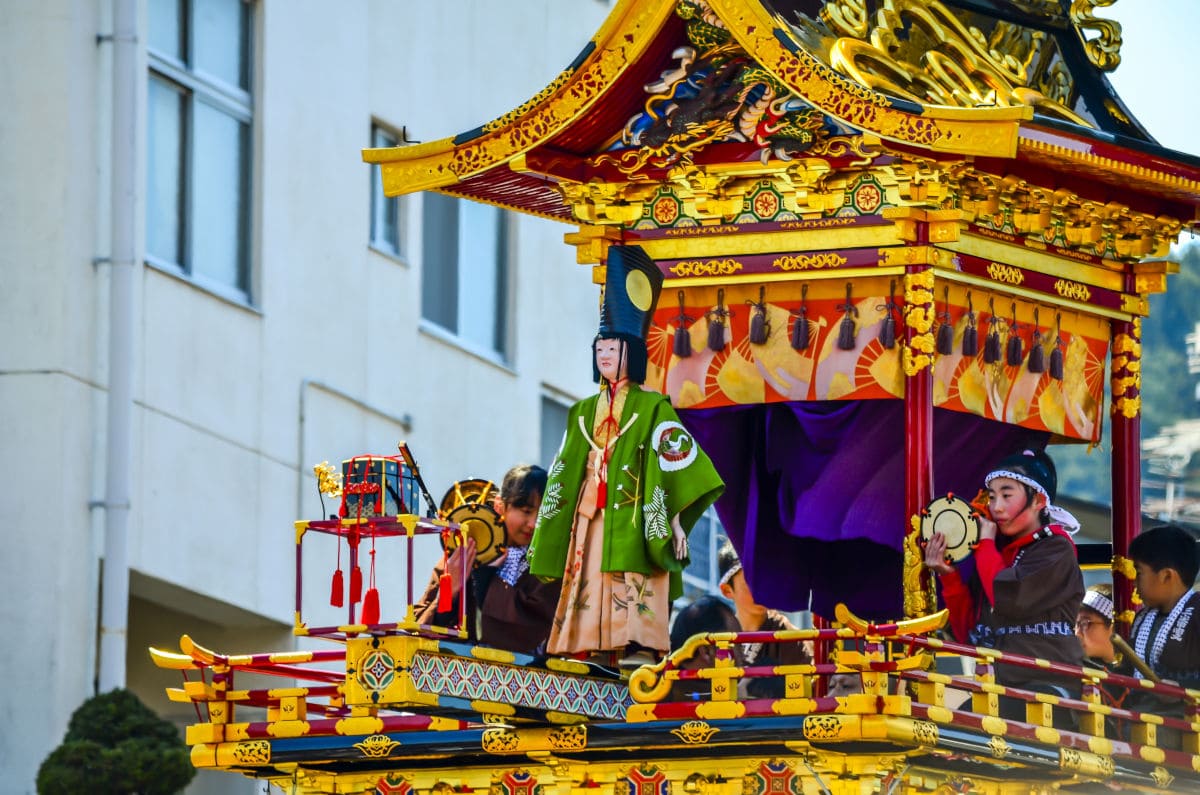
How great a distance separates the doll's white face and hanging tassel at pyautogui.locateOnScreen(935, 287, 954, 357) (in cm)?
176

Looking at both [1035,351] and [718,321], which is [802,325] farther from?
[1035,351]

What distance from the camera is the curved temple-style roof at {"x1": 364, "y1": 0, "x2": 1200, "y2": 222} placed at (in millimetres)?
14000

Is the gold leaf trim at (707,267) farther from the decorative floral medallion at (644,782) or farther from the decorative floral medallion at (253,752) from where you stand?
the decorative floral medallion at (253,752)

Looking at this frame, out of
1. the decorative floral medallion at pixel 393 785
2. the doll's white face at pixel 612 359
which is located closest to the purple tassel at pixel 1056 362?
the doll's white face at pixel 612 359

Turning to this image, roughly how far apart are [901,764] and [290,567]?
10767 millimetres

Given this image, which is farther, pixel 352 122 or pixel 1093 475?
pixel 1093 475

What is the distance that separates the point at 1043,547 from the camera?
13.9 meters

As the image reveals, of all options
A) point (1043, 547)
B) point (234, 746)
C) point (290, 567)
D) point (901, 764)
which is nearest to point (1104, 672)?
point (1043, 547)

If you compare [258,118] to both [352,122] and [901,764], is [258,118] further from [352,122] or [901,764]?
[901,764]

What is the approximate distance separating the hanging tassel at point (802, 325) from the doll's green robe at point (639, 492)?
4.09 feet

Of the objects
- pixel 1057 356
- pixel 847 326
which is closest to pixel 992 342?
pixel 1057 356

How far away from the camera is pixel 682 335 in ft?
50.6

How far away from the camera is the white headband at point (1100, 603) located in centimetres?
1551

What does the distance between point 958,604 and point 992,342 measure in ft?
5.40
